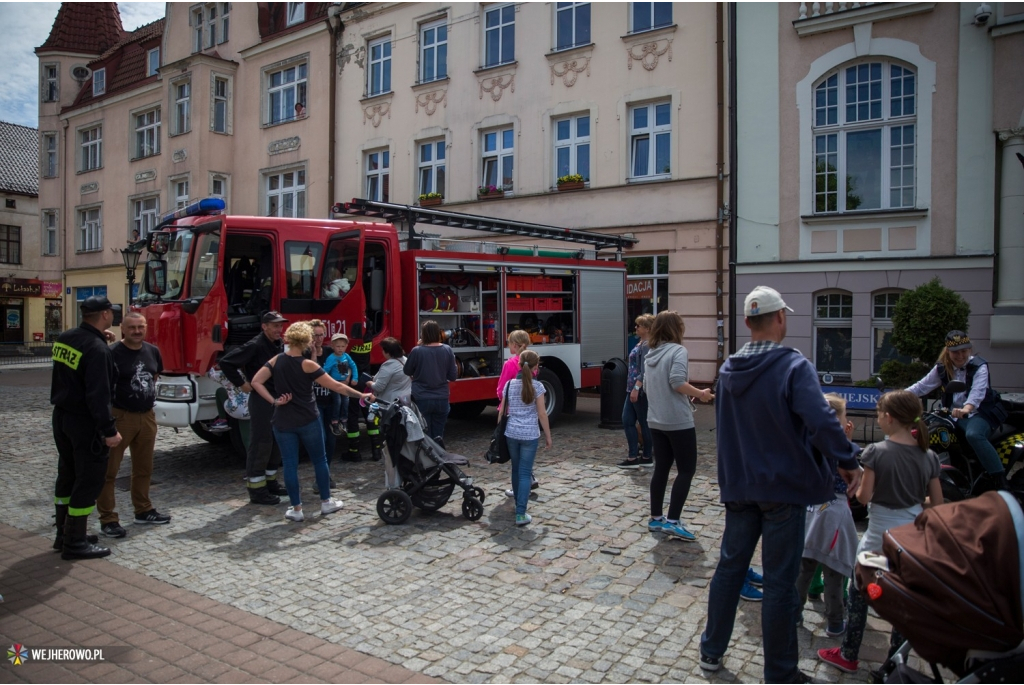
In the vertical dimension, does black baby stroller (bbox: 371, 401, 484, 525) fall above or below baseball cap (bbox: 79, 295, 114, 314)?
below

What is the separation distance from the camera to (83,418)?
5.76m

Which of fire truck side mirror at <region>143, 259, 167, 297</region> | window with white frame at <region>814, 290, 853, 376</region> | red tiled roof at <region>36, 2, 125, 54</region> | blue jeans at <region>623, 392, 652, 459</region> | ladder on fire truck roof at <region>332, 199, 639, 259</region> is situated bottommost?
blue jeans at <region>623, 392, 652, 459</region>

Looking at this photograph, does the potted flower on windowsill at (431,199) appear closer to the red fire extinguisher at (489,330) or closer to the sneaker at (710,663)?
the red fire extinguisher at (489,330)

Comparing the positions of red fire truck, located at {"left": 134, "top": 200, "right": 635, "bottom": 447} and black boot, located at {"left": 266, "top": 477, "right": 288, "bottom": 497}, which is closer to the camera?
black boot, located at {"left": 266, "top": 477, "right": 288, "bottom": 497}

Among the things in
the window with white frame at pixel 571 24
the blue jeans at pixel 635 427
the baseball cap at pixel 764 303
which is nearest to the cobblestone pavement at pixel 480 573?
the blue jeans at pixel 635 427

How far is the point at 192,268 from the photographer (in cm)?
925

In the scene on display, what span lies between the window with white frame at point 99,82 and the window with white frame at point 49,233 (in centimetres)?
577

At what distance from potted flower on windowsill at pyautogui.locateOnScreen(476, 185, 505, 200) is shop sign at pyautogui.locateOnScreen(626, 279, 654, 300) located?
170 inches

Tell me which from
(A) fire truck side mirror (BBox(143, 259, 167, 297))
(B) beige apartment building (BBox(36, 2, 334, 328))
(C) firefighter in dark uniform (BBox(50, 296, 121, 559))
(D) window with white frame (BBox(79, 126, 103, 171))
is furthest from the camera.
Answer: (D) window with white frame (BBox(79, 126, 103, 171))

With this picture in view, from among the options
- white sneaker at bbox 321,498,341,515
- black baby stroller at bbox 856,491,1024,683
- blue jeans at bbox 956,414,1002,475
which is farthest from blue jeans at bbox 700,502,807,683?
white sneaker at bbox 321,498,341,515

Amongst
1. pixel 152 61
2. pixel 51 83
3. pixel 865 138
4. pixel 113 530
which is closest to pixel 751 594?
pixel 113 530

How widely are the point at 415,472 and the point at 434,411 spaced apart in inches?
58.8

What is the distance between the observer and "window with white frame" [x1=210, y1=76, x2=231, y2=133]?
25766 mm

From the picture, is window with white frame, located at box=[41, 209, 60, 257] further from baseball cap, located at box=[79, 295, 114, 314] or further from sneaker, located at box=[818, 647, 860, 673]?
sneaker, located at box=[818, 647, 860, 673]
